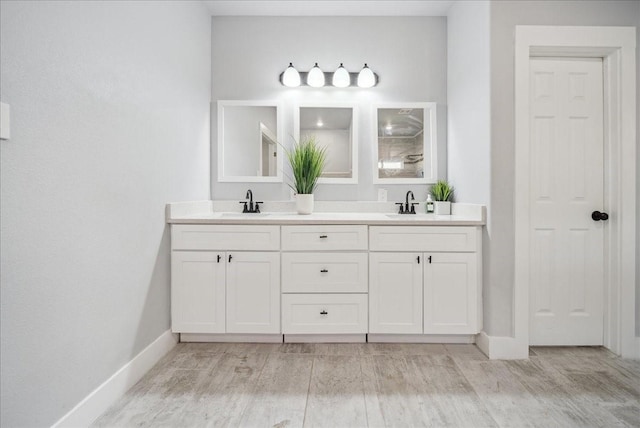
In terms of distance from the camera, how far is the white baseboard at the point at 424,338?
2500 mm

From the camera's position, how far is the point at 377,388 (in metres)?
1.92

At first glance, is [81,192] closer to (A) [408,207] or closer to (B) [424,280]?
(B) [424,280]

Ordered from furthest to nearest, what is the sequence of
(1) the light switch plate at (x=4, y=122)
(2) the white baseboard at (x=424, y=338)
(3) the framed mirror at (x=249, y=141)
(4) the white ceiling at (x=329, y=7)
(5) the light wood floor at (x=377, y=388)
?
1. (3) the framed mirror at (x=249, y=141)
2. (4) the white ceiling at (x=329, y=7)
3. (2) the white baseboard at (x=424, y=338)
4. (5) the light wood floor at (x=377, y=388)
5. (1) the light switch plate at (x=4, y=122)

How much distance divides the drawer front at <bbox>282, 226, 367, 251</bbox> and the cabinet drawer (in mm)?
315

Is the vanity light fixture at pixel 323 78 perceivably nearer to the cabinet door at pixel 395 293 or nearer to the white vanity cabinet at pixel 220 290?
the white vanity cabinet at pixel 220 290

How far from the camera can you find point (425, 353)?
2355 millimetres

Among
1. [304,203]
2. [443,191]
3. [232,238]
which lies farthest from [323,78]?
[232,238]

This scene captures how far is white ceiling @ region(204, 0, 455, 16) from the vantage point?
2840 mm

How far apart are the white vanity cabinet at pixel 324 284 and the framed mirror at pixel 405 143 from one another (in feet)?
2.80

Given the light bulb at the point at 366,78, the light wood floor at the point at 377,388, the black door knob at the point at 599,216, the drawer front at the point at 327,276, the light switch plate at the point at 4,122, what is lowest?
the light wood floor at the point at 377,388

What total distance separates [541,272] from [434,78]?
170 cm

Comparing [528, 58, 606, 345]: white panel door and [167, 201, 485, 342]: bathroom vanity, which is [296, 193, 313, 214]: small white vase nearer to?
[167, 201, 485, 342]: bathroom vanity

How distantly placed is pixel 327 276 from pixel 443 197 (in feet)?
3.83

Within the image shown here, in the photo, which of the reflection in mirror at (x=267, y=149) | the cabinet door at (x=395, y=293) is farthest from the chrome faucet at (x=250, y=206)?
the cabinet door at (x=395, y=293)
